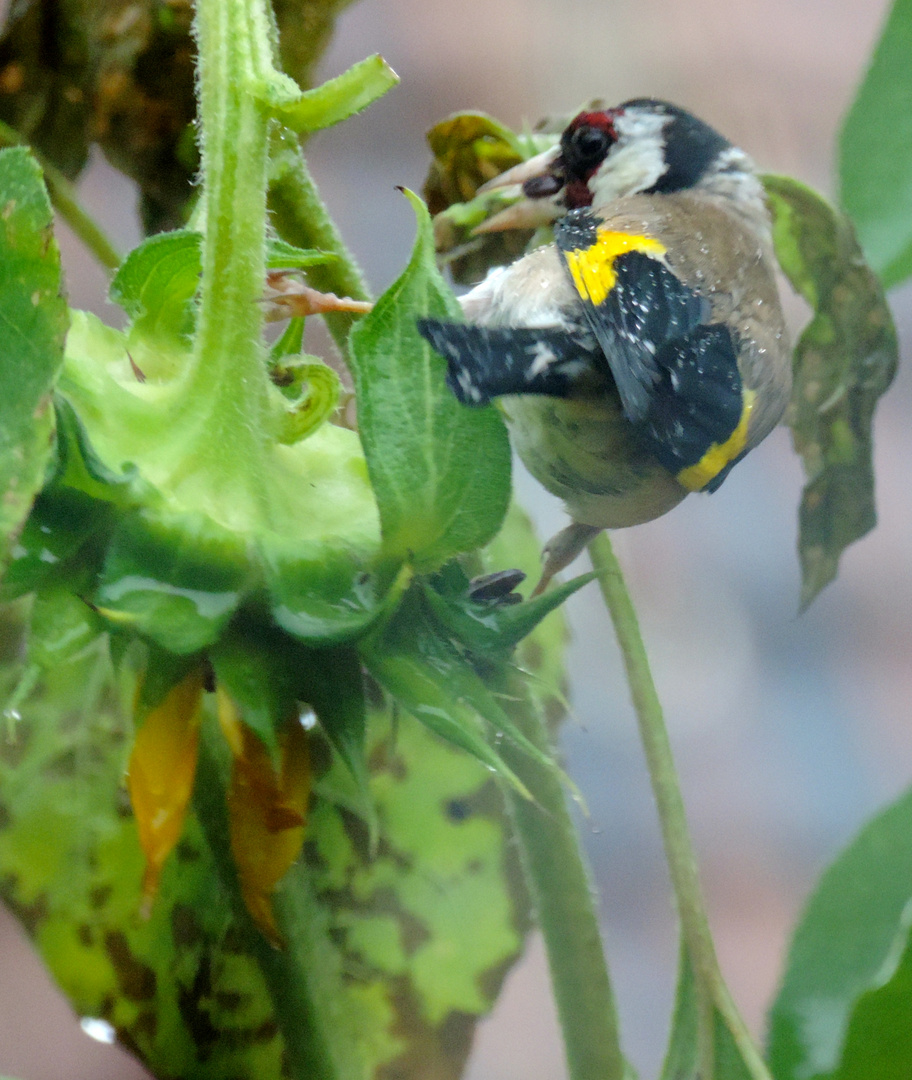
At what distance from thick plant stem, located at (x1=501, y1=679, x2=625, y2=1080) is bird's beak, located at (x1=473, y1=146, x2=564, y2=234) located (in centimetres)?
25

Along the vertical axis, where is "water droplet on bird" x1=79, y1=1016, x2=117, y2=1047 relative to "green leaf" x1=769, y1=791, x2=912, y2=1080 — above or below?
above

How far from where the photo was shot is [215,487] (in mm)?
294

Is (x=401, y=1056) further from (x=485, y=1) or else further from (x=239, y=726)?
(x=485, y=1)

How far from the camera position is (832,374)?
0.58 metres

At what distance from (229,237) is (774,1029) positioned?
39 cm

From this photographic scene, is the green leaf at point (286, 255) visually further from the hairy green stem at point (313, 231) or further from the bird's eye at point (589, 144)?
the bird's eye at point (589, 144)

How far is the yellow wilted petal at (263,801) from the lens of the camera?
11.7 inches

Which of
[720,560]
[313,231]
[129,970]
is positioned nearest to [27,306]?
[313,231]

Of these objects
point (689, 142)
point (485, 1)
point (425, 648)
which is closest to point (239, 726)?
point (425, 648)

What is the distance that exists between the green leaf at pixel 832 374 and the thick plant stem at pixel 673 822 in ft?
0.56

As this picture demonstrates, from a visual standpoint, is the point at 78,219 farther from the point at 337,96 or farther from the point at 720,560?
the point at 720,560

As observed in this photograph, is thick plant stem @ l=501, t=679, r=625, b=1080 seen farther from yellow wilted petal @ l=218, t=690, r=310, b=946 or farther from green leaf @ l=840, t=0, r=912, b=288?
green leaf @ l=840, t=0, r=912, b=288

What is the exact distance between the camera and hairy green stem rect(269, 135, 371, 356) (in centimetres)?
38

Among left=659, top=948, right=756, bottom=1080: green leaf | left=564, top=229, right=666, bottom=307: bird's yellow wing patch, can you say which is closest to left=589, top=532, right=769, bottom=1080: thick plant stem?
left=659, top=948, right=756, bottom=1080: green leaf
